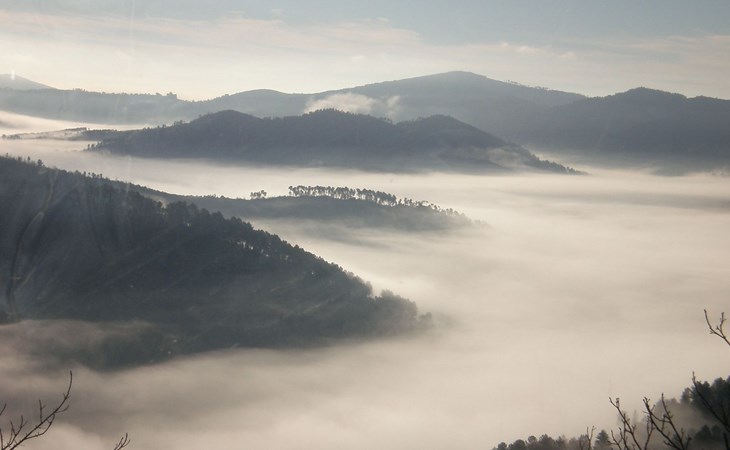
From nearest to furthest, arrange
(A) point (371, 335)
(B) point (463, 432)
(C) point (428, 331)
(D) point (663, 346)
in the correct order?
(B) point (463, 432) → (A) point (371, 335) → (C) point (428, 331) → (D) point (663, 346)

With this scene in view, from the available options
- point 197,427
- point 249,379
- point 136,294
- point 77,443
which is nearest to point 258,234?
point 136,294

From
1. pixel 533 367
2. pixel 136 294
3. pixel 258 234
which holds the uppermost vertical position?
pixel 258 234

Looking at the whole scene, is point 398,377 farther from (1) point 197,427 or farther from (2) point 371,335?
(1) point 197,427

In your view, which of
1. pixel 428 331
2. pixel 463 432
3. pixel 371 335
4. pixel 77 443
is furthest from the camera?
pixel 428 331

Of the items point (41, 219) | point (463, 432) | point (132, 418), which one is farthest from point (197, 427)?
point (41, 219)

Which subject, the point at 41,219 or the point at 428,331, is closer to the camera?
the point at 41,219

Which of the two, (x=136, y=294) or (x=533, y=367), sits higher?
(x=136, y=294)

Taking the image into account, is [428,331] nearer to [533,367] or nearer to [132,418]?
[533,367]
